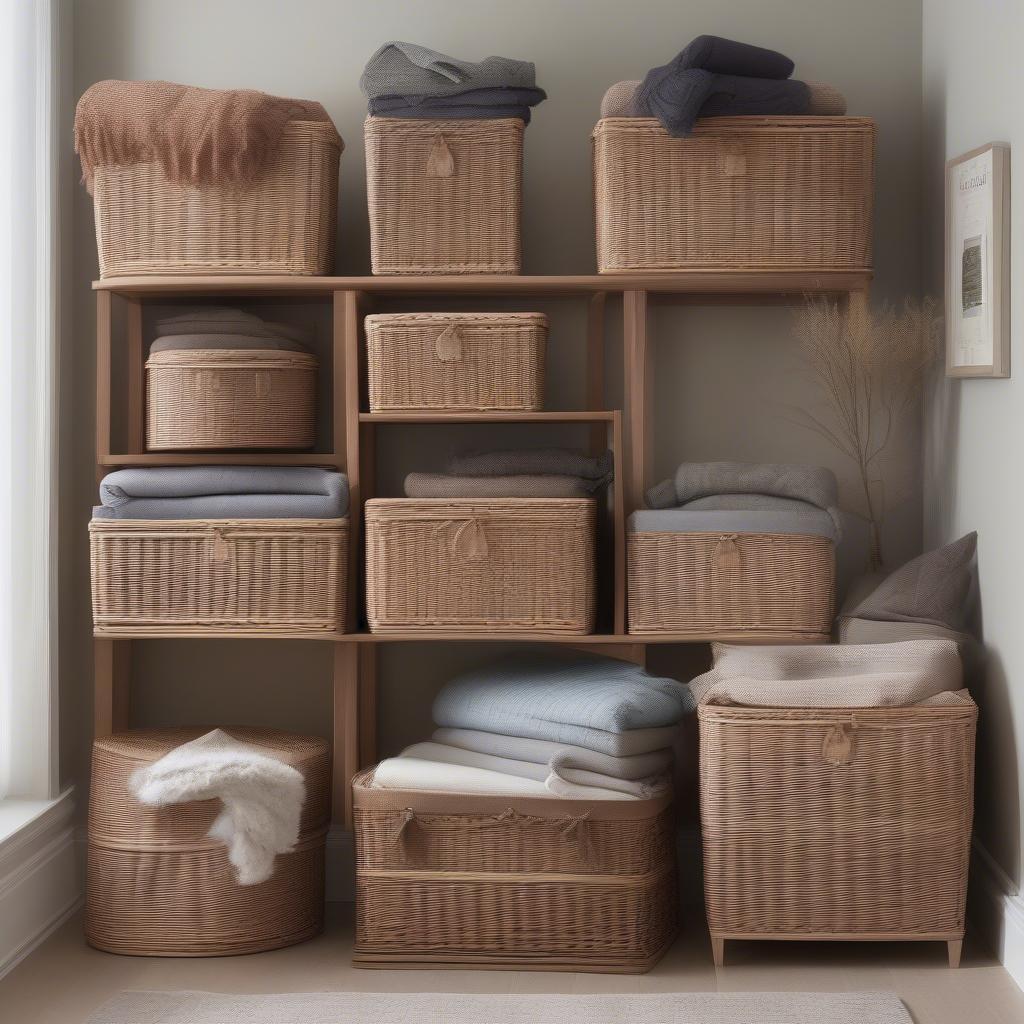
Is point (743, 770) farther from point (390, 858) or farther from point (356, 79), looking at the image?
point (356, 79)

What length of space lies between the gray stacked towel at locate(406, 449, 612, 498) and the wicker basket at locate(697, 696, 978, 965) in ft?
1.92

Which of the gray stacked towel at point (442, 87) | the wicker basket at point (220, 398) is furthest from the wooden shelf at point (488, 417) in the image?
the gray stacked towel at point (442, 87)

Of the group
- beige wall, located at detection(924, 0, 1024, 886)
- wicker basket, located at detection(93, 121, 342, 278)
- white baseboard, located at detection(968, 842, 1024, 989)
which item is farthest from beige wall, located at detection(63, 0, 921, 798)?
white baseboard, located at detection(968, 842, 1024, 989)

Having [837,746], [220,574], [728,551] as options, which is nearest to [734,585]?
[728,551]

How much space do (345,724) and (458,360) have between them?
85 cm

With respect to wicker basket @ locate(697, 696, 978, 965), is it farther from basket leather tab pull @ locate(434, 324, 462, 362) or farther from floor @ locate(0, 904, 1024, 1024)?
basket leather tab pull @ locate(434, 324, 462, 362)

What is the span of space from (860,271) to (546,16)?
0.98 meters

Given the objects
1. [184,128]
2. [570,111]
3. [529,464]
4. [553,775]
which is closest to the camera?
[553,775]

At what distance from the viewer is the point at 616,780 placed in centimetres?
258

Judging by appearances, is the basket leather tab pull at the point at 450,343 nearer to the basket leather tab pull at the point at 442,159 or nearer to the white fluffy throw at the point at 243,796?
the basket leather tab pull at the point at 442,159

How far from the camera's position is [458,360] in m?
2.71

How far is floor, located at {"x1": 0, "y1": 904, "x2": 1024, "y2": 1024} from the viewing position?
2.40 m

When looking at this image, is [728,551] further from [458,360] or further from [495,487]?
[458,360]

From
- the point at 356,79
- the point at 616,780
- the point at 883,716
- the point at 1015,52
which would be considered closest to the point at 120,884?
the point at 616,780
